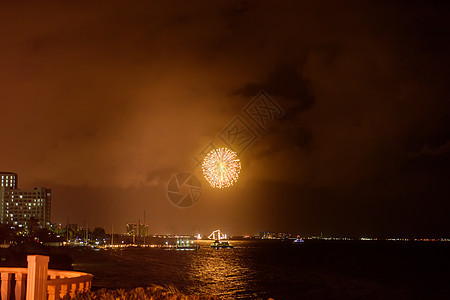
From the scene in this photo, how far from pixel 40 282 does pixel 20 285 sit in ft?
4.87

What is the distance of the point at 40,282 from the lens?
9.12 meters

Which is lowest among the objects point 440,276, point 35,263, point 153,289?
point 440,276

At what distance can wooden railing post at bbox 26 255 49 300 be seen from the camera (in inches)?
356

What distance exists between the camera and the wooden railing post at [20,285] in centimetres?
1016

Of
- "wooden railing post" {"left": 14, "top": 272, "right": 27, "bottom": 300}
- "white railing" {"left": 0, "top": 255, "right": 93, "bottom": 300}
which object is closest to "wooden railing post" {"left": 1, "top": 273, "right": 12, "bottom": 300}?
"white railing" {"left": 0, "top": 255, "right": 93, "bottom": 300}

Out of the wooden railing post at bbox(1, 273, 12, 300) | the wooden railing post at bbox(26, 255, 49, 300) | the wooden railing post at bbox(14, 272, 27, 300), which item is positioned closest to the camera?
the wooden railing post at bbox(26, 255, 49, 300)

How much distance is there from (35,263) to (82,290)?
1.41 m

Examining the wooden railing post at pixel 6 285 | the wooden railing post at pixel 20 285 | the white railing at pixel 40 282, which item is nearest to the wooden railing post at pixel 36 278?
the white railing at pixel 40 282

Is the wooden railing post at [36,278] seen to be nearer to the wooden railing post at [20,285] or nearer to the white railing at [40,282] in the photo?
the white railing at [40,282]

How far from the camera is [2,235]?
137 metres

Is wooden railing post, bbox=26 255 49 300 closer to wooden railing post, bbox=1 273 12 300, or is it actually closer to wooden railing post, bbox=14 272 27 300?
wooden railing post, bbox=14 272 27 300

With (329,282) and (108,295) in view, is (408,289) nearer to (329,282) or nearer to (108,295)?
(329,282)

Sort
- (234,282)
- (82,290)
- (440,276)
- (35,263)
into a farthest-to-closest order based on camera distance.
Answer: (440,276) < (234,282) < (82,290) < (35,263)

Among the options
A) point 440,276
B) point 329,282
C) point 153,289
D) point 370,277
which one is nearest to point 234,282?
point 329,282
